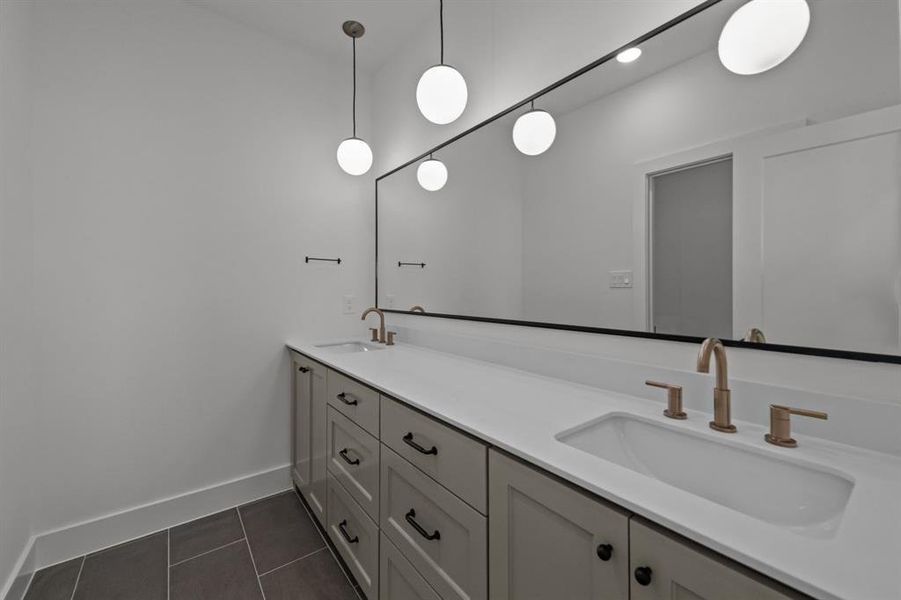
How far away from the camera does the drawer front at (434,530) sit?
0.88m

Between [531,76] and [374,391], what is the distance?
137cm

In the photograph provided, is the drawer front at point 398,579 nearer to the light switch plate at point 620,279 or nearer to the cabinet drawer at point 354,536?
the cabinet drawer at point 354,536

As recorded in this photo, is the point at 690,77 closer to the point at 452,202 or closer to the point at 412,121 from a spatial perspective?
the point at 452,202

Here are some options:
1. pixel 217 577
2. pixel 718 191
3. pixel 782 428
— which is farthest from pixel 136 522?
pixel 718 191

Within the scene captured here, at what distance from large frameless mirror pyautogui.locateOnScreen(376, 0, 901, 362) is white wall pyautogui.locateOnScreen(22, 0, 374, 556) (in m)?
1.30

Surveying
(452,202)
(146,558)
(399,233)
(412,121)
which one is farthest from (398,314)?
(146,558)

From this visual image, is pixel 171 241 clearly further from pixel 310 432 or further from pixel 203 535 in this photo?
pixel 203 535

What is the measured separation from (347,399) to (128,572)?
4.01ft

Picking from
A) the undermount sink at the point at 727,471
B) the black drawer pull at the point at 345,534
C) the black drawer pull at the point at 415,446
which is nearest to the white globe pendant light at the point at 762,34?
the undermount sink at the point at 727,471

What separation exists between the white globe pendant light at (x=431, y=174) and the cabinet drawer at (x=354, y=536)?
1.54 metres

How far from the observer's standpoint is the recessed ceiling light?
1.16 metres

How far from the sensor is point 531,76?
150 cm

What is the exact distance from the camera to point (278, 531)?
1850mm

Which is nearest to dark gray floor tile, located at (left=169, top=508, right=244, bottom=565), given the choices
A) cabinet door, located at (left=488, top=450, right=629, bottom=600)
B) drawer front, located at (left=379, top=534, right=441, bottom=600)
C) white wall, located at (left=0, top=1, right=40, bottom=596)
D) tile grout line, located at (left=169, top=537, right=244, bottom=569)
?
tile grout line, located at (left=169, top=537, right=244, bottom=569)
